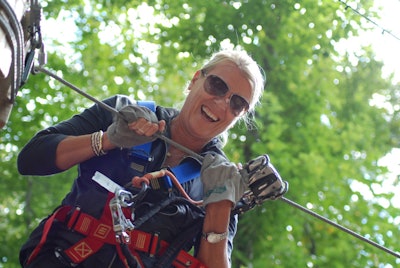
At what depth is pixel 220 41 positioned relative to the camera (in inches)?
231

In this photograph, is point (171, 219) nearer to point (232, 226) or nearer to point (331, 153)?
point (232, 226)

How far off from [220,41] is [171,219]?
3829 millimetres

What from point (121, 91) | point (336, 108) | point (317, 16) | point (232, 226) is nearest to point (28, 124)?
point (121, 91)

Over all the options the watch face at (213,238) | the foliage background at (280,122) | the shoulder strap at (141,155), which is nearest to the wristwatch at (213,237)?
the watch face at (213,238)

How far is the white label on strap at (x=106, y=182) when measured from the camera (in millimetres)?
2143

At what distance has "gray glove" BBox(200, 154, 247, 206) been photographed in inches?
84.7

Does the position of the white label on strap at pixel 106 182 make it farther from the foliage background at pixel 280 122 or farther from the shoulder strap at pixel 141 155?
the foliage background at pixel 280 122

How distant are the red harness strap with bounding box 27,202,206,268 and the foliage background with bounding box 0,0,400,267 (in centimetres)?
325

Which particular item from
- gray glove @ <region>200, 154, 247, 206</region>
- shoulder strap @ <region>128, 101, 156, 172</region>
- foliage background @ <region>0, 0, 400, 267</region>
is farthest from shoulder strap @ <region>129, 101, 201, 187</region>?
foliage background @ <region>0, 0, 400, 267</region>

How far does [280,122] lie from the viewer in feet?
20.2

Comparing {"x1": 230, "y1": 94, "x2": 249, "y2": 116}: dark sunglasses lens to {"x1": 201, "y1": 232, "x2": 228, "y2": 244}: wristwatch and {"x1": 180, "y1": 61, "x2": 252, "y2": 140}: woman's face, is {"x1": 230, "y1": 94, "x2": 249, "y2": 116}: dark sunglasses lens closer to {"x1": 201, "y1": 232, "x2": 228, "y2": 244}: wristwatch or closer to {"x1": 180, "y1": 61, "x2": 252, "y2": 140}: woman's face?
{"x1": 180, "y1": 61, "x2": 252, "y2": 140}: woman's face

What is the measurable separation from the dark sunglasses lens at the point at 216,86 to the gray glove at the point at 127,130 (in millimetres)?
387

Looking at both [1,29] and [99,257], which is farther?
[99,257]

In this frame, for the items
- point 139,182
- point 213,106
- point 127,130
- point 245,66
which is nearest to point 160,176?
point 139,182
